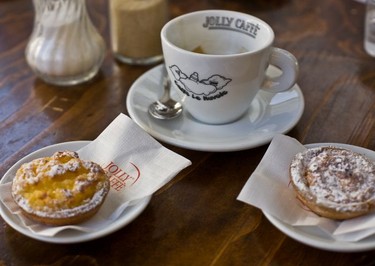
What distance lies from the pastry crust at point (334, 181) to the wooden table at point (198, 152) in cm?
6

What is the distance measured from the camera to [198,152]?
0.86 metres

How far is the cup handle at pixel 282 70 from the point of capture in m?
0.89

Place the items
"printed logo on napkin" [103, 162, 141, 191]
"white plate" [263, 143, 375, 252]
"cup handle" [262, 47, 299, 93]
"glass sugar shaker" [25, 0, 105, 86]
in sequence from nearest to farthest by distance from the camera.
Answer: "white plate" [263, 143, 375, 252] < "printed logo on napkin" [103, 162, 141, 191] < "cup handle" [262, 47, 299, 93] < "glass sugar shaker" [25, 0, 105, 86]

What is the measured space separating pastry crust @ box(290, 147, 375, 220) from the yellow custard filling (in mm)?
262

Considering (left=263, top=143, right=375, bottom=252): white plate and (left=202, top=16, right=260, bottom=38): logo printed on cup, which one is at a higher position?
(left=202, top=16, right=260, bottom=38): logo printed on cup

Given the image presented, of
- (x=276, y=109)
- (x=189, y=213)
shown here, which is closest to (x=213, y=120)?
(x=276, y=109)

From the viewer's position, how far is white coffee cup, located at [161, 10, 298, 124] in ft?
2.72

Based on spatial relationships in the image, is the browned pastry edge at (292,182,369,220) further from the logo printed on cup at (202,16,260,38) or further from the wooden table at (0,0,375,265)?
the logo printed on cup at (202,16,260,38)

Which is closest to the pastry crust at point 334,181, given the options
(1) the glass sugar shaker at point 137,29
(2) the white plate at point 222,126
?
(2) the white plate at point 222,126

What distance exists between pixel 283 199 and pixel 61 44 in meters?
0.54

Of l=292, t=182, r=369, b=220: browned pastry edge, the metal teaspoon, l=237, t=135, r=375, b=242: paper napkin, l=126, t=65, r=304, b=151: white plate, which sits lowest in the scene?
the metal teaspoon

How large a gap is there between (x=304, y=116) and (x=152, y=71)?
29 centimetres

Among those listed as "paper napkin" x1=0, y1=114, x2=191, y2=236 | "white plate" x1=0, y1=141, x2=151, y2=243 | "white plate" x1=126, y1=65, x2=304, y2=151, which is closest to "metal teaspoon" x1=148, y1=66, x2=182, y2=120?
"white plate" x1=126, y1=65, x2=304, y2=151

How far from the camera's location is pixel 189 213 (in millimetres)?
736
